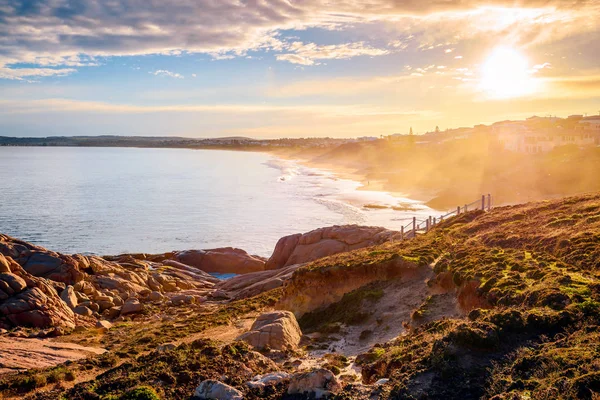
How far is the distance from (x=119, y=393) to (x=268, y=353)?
478 centimetres

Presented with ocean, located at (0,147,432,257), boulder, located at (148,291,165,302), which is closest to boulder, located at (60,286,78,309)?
boulder, located at (148,291,165,302)

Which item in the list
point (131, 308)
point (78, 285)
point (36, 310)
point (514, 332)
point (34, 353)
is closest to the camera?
point (514, 332)

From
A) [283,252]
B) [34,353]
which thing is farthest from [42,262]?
[283,252]

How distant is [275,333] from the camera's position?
1455 cm

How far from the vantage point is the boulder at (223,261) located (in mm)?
41156

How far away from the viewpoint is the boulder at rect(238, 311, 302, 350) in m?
14.2

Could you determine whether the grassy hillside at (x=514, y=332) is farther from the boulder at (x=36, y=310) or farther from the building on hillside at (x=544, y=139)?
the building on hillside at (x=544, y=139)

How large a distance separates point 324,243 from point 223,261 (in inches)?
341

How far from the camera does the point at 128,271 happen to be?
33375 millimetres

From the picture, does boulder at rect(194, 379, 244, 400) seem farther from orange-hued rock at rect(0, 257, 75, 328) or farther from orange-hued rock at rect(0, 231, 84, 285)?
orange-hued rock at rect(0, 231, 84, 285)

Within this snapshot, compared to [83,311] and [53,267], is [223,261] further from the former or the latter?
[83,311]

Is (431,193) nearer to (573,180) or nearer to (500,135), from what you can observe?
(573,180)

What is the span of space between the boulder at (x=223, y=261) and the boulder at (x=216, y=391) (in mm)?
31477

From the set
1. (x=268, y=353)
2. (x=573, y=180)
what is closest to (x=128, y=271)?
(x=268, y=353)
